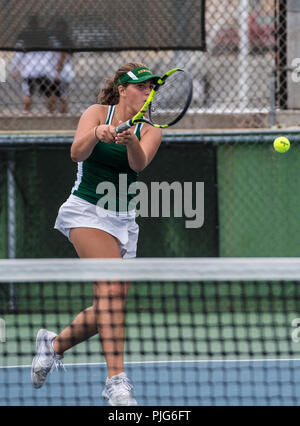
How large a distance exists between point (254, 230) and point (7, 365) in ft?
7.06

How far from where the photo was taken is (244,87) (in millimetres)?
5633

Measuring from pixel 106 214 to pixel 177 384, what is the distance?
33.8 inches

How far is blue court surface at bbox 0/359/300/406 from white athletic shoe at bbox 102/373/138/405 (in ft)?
0.44

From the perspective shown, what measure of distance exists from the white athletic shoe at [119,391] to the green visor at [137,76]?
1.17m

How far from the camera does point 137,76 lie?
3.31 metres

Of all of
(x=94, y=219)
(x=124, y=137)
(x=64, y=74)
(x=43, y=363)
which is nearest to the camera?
(x=124, y=137)

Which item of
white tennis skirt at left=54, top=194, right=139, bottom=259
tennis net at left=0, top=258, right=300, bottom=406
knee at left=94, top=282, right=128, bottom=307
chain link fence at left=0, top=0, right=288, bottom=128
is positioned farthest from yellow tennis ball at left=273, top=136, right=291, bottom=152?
knee at left=94, top=282, right=128, bottom=307

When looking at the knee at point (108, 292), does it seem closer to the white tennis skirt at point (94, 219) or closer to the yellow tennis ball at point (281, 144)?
the white tennis skirt at point (94, 219)

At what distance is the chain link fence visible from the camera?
5613mm

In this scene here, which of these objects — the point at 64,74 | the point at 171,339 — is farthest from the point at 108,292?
the point at 64,74

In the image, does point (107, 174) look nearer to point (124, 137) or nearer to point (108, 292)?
point (124, 137)
